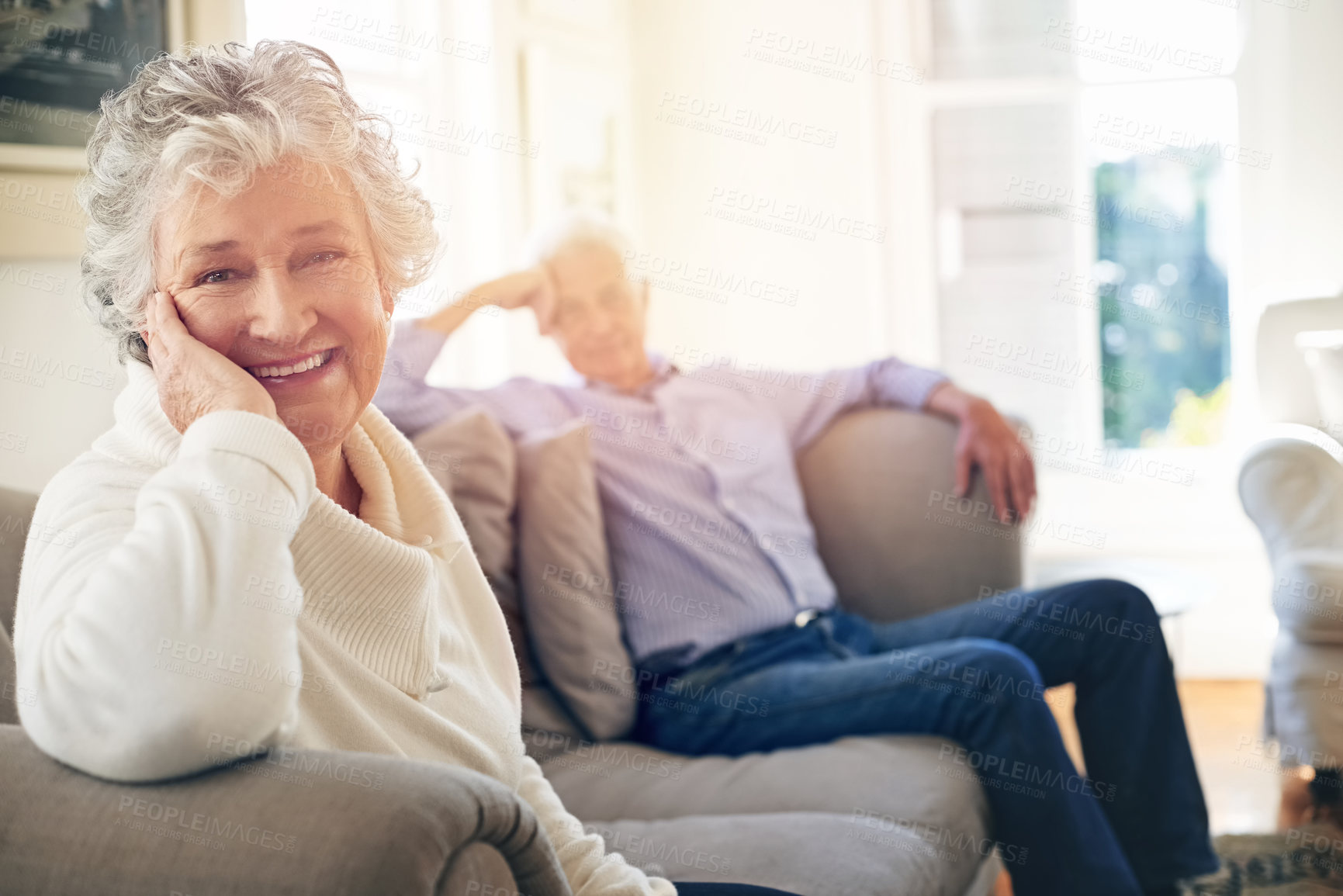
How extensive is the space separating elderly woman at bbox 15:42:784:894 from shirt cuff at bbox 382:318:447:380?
0.82 metres

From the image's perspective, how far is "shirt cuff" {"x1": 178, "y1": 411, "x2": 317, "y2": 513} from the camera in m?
0.72

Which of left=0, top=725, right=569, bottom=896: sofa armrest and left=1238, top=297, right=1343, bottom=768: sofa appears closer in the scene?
left=0, top=725, right=569, bottom=896: sofa armrest

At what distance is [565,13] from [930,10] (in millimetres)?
1221

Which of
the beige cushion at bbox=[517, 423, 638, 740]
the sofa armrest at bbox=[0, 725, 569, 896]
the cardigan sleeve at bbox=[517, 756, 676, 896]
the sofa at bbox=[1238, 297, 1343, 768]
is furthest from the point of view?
the sofa at bbox=[1238, 297, 1343, 768]

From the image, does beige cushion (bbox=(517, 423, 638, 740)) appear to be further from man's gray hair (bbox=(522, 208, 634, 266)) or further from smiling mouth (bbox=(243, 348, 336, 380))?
smiling mouth (bbox=(243, 348, 336, 380))

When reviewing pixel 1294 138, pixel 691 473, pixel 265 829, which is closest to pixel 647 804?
pixel 691 473

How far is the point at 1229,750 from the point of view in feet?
9.38

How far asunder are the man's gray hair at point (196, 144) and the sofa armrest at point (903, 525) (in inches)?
55.4

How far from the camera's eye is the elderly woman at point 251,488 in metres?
0.66

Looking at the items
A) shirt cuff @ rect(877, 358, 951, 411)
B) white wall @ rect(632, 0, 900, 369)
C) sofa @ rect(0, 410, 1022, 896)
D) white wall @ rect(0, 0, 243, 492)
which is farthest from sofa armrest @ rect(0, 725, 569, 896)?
white wall @ rect(632, 0, 900, 369)

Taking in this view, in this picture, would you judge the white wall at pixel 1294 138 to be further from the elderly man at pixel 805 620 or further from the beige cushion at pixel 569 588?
the beige cushion at pixel 569 588

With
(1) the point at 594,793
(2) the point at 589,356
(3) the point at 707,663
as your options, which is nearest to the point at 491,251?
(2) the point at 589,356

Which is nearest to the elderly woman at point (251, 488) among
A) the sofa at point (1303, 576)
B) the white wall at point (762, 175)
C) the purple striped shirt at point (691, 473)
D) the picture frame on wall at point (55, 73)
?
the picture frame on wall at point (55, 73)

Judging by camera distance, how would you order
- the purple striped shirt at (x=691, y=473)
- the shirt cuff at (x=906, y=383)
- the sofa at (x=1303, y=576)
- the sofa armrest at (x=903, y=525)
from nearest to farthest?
the purple striped shirt at (x=691, y=473) → the sofa armrest at (x=903, y=525) → the shirt cuff at (x=906, y=383) → the sofa at (x=1303, y=576)
